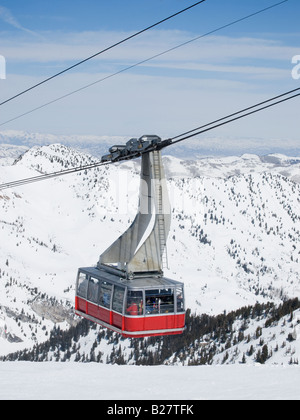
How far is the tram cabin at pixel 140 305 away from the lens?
38812mm

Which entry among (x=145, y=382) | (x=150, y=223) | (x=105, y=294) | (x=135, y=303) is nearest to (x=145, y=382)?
(x=145, y=382)

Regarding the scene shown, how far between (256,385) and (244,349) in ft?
484

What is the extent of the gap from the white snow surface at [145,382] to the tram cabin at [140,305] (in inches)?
139

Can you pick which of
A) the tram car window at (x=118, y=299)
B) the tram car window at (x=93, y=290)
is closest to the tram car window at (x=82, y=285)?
the tram car window at (x=93, y=290)

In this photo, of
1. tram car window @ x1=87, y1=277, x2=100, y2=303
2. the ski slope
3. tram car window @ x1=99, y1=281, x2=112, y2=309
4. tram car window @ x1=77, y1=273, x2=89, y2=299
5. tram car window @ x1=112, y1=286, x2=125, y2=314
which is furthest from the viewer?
tram car window @ x1=77, y1=273, x2=89, y2=299

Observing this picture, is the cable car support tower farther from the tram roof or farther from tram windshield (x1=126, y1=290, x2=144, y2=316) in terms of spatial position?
tram windshield (x1=126, y1=290, x2=144, y2=316)

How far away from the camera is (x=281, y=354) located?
500 feet

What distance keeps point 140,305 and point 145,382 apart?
638 centimetres

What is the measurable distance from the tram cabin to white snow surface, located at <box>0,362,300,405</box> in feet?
11.6

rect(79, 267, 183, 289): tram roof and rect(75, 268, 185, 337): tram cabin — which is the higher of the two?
rect(79, 267, 183, 289): tram roof

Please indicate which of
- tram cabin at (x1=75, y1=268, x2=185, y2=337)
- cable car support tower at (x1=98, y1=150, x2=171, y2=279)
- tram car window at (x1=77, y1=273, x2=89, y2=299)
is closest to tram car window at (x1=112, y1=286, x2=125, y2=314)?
tram cabin at (x1=75, y1=268, x2=185, y2=337)

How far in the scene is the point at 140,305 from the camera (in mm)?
38906

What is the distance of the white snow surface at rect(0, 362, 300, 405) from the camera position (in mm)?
35625
